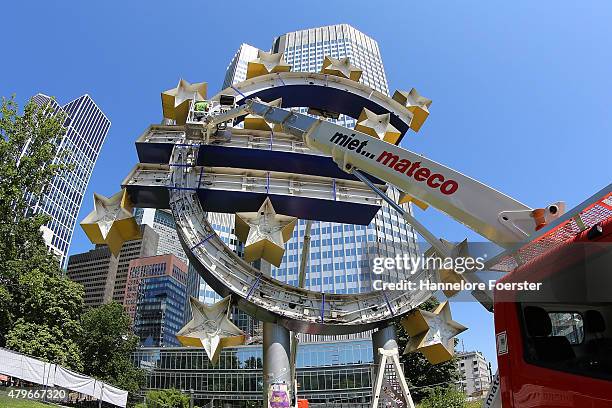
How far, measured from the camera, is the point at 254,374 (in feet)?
226

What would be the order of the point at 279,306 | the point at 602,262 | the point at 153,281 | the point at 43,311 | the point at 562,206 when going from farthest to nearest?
1. the point at 153,281
2. the point at 43,311
3. the point at 279,306
4. the point at 562,206
5. the point at 602,262

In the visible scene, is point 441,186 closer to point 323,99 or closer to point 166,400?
point 323,99

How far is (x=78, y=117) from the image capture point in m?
193

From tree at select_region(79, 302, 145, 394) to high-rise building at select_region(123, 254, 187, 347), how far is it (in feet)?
399

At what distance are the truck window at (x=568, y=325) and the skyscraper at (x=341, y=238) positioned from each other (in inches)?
2347

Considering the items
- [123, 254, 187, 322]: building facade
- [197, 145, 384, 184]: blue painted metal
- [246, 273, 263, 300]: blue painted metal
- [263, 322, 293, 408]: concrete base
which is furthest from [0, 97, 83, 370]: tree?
[123, 254, 187, 322]: building facade

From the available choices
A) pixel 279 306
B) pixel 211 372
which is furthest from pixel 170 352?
pixel 279 306

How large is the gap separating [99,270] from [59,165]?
631 feet

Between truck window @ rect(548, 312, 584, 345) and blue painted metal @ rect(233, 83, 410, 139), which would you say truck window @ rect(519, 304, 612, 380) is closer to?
truck window @ rect(548, 312, 584, 345)

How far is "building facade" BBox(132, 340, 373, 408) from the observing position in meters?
63.6

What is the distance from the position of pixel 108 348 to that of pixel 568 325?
54592 millimetres

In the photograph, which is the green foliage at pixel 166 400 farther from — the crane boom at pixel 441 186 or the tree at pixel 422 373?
the crane boom at pixel 441 186

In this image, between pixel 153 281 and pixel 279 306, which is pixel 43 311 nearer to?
pixel 279 306

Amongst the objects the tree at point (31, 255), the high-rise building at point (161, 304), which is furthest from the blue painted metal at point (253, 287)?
the high-rise building at point (161, 304)
